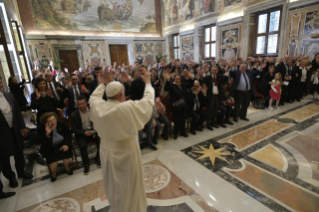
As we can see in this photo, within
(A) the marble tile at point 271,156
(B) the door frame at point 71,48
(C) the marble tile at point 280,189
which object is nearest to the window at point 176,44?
(B) the door frame at point 71,48

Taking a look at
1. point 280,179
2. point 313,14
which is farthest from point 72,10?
point 280,179

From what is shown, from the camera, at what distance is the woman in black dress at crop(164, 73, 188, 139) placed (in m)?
4.14

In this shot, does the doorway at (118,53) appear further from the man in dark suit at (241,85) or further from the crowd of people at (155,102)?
the man in dark suit at (241,85)

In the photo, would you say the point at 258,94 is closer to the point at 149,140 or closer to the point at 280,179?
the point at 280,179

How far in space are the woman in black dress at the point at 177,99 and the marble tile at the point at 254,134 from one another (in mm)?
1120

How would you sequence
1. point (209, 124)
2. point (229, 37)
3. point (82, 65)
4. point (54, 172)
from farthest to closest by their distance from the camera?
point (82, 65), point (229, 37), point (209, 124), point (54, 172)

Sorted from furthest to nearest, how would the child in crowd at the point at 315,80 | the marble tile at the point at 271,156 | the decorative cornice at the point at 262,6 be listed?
the decorative cornice at the point at 262,6 < the child in crowd at the point at 315,80 < the marble tile at the point at 271,156

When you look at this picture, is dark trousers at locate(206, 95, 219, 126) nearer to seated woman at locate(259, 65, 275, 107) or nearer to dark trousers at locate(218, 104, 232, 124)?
dark trousers at locate(218, 104, 232, 124)

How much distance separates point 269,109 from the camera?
20.5 ft

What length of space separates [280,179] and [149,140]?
2.59 m

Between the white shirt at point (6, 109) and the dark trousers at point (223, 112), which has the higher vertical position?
the white shirt at point (6, 109)

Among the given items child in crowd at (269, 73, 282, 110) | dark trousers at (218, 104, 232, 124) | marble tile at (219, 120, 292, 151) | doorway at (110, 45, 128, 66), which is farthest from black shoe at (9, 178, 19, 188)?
doorway at (110, 45, 128, 66)

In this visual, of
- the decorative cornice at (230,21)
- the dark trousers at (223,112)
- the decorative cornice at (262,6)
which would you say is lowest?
the dark trousers at (223,112)

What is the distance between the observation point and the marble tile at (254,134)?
4027mm
